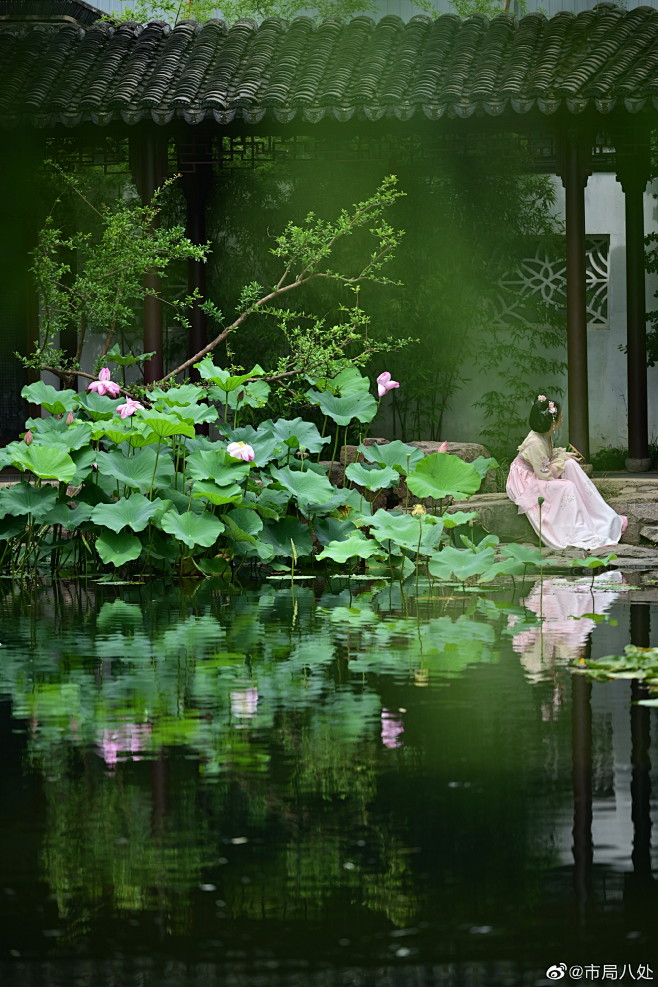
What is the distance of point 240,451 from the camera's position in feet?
24.2

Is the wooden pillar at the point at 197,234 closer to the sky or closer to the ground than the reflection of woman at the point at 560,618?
closer to the sky

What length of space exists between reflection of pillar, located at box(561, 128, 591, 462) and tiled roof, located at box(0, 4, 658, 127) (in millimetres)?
535

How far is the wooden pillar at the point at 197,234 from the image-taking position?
1264 cm

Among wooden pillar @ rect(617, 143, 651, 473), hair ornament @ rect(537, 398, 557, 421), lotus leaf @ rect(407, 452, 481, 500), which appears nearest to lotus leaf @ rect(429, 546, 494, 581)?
lotus leaf @ rect(407, 452, 481, 500)

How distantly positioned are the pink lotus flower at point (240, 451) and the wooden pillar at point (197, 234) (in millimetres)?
5320

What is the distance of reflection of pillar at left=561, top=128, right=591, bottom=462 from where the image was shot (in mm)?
10469

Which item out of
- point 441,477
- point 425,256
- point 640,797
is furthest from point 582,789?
point 425,256

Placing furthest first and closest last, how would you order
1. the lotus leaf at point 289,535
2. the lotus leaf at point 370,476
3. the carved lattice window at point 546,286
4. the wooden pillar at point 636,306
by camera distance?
the carved lattice window at point 546,286 < the wooden pillar at point 636,306 < the lotus leaf at point 370,476 < the lotus leaf at point 289,535

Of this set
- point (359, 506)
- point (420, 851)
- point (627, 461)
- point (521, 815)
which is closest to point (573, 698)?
point (521, 815)

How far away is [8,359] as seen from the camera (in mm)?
12898

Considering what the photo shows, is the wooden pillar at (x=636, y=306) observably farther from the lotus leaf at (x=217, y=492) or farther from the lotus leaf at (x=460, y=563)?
the lotus leaf at (x=460, y=563)

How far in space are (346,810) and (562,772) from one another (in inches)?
23.7

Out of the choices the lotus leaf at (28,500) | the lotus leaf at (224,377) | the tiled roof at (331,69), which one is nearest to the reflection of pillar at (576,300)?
the tiled roof at (331,69)

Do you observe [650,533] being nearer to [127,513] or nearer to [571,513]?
[571,513]
